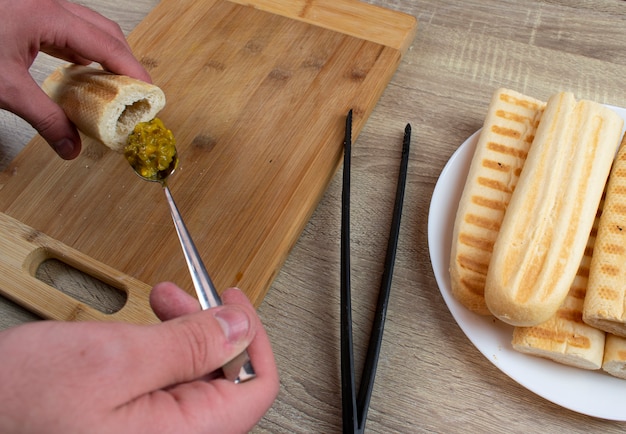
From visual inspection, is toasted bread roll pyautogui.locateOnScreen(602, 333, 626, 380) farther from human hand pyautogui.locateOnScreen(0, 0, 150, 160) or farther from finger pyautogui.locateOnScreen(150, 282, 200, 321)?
human hand pyautogui.locateOnScreen(0, 0, 150, 160)

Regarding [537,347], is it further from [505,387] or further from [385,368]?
[385,368]

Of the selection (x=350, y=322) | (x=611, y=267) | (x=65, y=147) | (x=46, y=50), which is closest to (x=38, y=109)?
(x=65, y=147)

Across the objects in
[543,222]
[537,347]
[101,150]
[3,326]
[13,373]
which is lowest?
[3,326]

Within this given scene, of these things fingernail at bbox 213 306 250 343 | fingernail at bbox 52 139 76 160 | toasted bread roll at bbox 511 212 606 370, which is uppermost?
toasted bread roll at bbox 511 212 606 370

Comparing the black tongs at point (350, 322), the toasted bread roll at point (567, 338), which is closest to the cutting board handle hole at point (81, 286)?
the black tongs at point (350, 322)

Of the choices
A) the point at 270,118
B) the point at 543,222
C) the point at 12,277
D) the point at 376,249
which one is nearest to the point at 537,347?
the point at 543,222

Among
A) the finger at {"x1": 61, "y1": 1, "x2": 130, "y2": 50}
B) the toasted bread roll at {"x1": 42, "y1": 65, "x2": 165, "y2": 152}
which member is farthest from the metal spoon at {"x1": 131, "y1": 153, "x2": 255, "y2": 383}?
the finger at {"x1": 61, "y1": 1, "x2": 130, "y2": 50}
